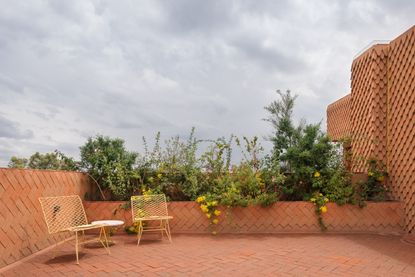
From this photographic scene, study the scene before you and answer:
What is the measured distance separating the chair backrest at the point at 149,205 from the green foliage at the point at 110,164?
0.62 meters

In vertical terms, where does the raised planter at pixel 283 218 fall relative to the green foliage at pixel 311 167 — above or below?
below

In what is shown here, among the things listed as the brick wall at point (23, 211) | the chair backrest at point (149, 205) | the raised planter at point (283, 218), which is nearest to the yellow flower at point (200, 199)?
the raised planter at point (283, 218)

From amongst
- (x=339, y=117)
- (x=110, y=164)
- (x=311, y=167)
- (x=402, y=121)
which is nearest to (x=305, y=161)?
(x=311, y=167)

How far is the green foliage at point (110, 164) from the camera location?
21.2ft

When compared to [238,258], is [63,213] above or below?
above

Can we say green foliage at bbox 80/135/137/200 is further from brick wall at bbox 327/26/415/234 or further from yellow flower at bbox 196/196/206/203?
brick wall at bbox 327/26/415/234

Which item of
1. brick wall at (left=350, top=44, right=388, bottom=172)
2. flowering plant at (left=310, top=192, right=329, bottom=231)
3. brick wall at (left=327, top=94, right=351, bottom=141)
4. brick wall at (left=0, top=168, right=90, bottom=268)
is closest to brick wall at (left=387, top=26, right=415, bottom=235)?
brick wall at (left=350, top=44, right=388, bottom=172)

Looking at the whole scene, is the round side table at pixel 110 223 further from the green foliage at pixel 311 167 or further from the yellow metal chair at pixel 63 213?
the green foliage at pixel 311 167

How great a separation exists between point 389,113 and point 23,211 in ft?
20.9

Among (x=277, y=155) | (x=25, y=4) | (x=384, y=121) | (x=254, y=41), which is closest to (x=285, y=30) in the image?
(x=254, y=41)

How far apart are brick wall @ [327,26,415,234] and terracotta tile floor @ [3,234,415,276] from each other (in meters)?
1.22

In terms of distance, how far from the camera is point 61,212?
4.89 meters

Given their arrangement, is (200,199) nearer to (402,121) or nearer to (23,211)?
(23,211)

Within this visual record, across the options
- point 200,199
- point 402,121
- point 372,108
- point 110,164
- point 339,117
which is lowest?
point 200,199
